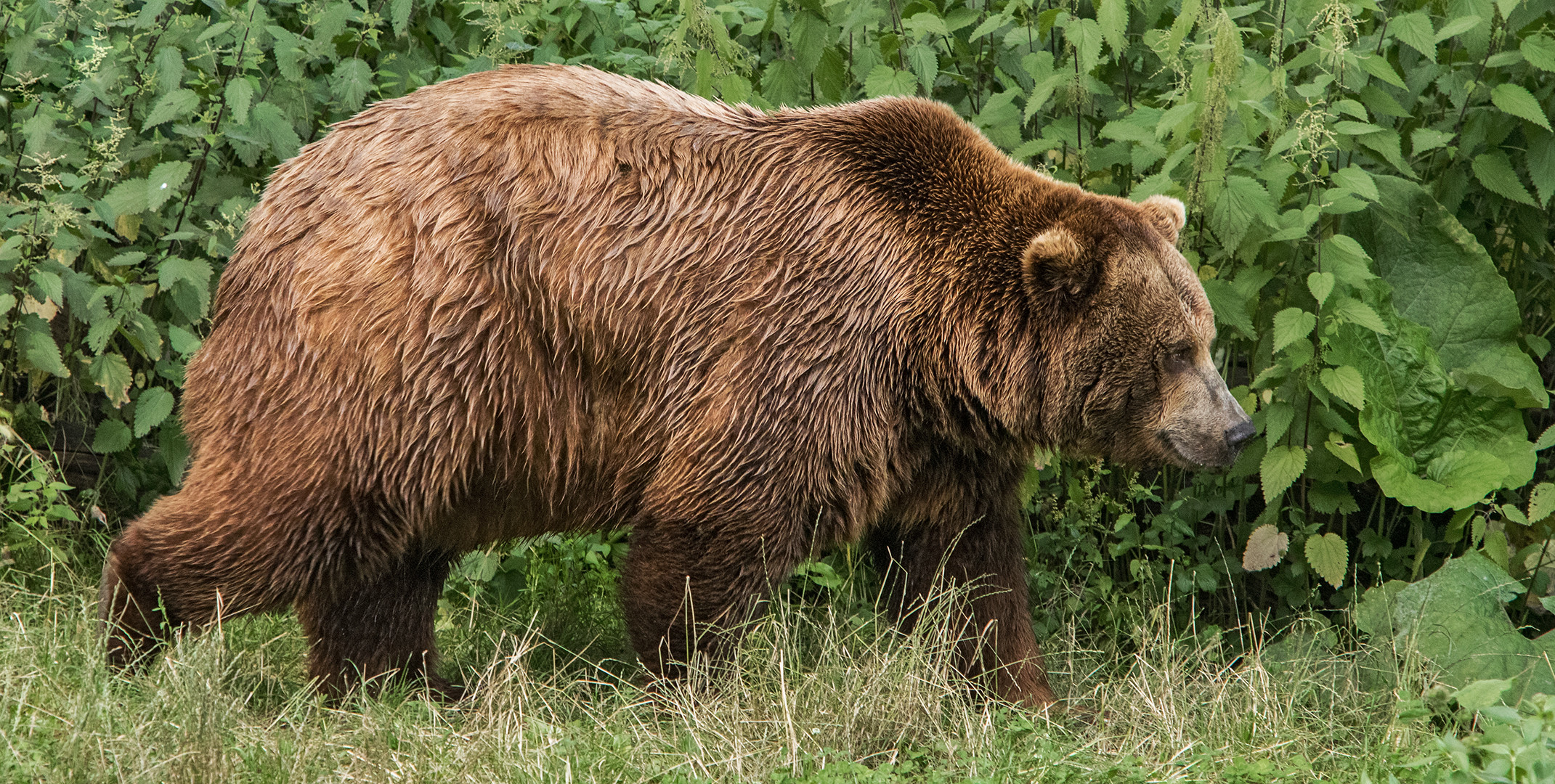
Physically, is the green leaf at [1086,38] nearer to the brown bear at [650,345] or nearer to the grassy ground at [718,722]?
the brown bear at [650,345]

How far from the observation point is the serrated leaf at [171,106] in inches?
203

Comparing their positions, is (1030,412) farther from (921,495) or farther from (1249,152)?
(1249,152)

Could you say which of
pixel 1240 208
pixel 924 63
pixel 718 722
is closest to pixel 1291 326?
pixel 1240 208

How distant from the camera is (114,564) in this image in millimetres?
4371

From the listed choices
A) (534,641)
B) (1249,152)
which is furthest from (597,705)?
(1249,152)

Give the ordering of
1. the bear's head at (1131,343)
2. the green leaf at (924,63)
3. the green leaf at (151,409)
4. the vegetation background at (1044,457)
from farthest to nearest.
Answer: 1. the green leaf at (151,409)
2. the green leaf at (924,63)
3. the bear's head at (1131,343)
4. the vegetation background at (1044,457)

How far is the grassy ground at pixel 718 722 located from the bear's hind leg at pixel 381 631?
0.16 m

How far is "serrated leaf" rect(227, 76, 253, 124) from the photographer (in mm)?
5090

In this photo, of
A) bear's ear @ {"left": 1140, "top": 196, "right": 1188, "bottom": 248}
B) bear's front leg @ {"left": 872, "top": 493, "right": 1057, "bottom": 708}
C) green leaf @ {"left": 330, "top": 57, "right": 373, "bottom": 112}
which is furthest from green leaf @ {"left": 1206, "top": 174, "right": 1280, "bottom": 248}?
green leaf @ {"left": 330, "top": 57, "right": 373, "bottom": 112}

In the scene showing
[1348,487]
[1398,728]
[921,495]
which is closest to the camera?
[1398,728]

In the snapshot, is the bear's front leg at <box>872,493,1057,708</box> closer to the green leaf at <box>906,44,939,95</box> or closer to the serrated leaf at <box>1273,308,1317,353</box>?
the serrated leaf at <box>1273,308,1317,353</box>

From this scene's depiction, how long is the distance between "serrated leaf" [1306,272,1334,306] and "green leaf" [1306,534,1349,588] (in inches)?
36.5

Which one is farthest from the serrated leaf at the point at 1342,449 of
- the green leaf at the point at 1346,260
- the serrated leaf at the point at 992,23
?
the serrated leaf at the point at 992,23

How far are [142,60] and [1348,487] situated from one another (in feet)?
15.7
